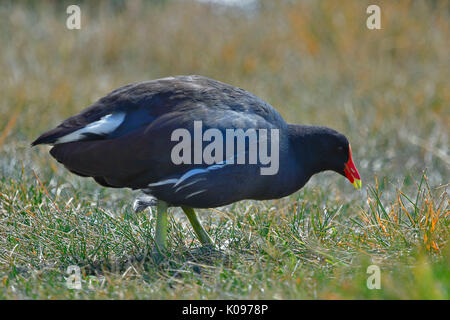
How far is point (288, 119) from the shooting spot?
279 inches

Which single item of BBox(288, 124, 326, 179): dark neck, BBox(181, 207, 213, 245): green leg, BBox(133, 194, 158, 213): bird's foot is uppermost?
BBox(288, 124, 326, 179): dark neck

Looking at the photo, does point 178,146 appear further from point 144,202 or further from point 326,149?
point 326,149

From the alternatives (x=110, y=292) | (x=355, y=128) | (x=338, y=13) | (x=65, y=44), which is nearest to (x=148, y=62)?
(x=65, y=44)

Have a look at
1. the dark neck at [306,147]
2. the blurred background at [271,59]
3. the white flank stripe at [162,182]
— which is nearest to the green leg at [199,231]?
the white flank stripe at [162,182]

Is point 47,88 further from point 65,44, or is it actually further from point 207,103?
point 207,103

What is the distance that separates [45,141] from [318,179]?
292cm

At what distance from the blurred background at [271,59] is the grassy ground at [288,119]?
24mm

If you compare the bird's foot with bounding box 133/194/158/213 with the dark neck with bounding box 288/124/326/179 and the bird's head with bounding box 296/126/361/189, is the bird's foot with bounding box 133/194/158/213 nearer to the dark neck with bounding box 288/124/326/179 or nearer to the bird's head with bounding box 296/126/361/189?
the dark neck with bounding box 288/124/326/179

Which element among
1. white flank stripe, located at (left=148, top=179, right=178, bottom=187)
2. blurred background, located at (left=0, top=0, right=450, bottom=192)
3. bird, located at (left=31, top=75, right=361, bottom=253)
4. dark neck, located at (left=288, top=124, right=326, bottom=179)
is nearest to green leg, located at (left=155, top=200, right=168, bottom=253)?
bird, located at (left=31, top=75, right=361, bottom=253)

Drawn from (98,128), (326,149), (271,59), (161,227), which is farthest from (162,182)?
(271,59)

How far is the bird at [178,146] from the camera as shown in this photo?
3549 millimetres

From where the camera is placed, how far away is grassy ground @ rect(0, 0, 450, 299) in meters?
3.30

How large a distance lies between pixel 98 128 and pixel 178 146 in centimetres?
48

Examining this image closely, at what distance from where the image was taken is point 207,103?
3715mm
